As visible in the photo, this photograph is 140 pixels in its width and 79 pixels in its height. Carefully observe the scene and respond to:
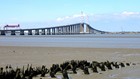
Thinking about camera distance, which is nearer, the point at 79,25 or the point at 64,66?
the point at 64,66

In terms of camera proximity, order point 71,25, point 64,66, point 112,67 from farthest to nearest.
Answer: point 71,25 → point 112,67 → point 64,66

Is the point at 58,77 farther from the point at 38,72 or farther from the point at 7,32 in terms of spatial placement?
the point at 7,32

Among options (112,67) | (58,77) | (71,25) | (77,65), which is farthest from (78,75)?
(71,25)

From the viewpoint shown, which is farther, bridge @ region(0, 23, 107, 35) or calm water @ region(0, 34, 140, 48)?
bridge @ region(0, 23, 107, 35)

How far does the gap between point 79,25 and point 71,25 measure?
9371 mm

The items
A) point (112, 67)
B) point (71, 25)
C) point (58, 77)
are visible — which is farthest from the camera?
point (71, 25)

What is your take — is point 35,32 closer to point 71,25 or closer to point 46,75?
point 71,25

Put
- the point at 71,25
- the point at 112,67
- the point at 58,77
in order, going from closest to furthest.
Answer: the point at 58,77 → the point at 112,67 → the point at 71,25

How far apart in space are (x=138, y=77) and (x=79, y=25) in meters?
135

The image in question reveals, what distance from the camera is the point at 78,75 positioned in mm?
13039

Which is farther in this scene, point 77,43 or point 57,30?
point 57,30

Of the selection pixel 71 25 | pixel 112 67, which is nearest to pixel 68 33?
pixel 71 25

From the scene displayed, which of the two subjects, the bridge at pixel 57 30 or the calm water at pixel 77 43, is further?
the bridge at pixel 57 30

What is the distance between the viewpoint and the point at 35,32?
14512 cm
